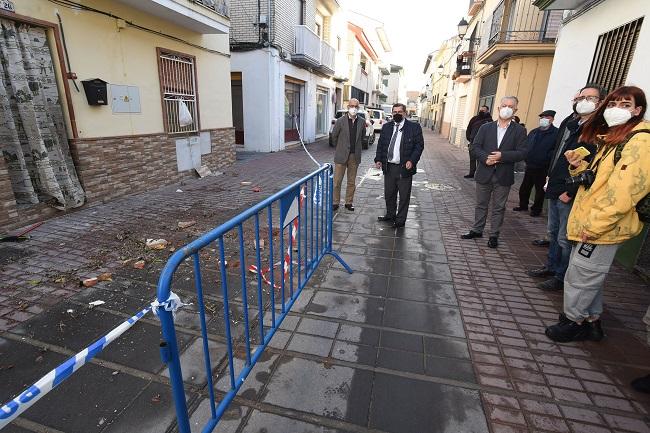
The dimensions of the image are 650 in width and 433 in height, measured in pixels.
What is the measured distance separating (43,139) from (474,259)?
20.5 ft

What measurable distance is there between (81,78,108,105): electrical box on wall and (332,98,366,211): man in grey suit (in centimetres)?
386

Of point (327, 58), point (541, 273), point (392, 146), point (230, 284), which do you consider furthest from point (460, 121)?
point (230, 284)

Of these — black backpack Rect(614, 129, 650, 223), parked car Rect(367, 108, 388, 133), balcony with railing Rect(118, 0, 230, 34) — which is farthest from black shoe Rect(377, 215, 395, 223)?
parked car Rect(367, 108, 388, 133)

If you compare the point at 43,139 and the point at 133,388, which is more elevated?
the point at 43,139

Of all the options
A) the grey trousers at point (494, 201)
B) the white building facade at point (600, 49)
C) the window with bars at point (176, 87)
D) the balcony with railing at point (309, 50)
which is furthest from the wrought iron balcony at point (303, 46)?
the grey trousers at point (494, 201)

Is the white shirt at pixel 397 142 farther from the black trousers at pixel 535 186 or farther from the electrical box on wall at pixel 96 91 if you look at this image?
the electrical box on wall at pixel 96 91

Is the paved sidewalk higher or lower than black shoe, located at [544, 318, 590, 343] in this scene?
lower

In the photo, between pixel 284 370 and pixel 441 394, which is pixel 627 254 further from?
pixel 284 370

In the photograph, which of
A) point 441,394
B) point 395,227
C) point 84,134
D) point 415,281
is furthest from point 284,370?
point 84,134

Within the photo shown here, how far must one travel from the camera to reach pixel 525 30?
1086 centimetres

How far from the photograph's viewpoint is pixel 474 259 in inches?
173

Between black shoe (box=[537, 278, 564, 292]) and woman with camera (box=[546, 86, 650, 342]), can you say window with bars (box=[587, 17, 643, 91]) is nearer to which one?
woman with camera (box=[546, 86, 650, 342])

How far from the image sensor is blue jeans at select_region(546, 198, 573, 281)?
3434mm

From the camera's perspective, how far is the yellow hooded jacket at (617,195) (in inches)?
89.0
